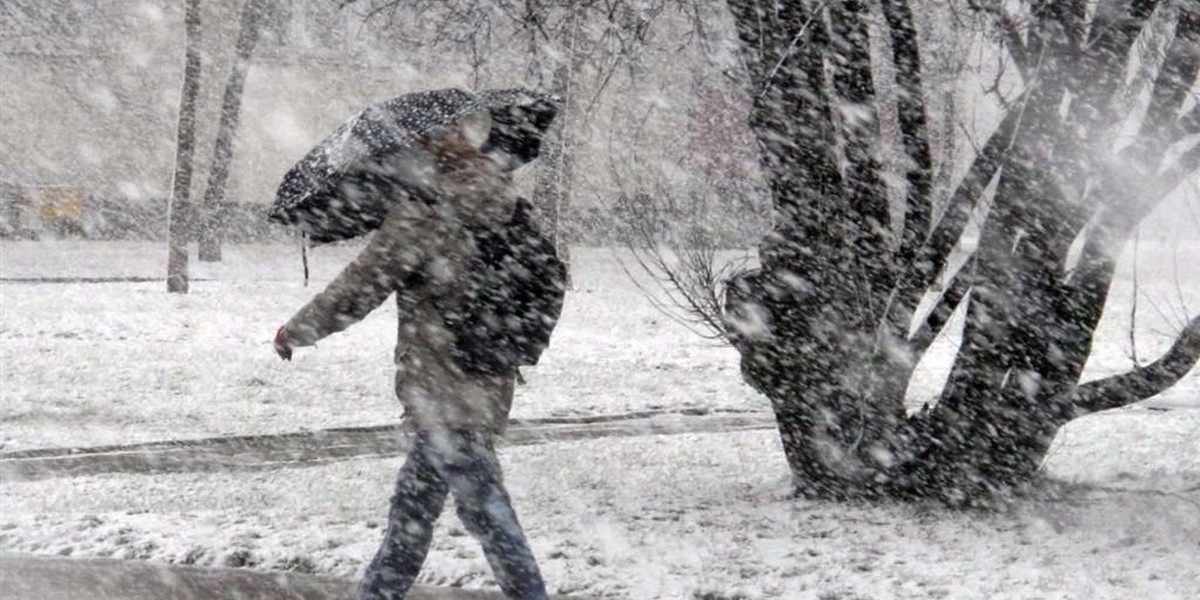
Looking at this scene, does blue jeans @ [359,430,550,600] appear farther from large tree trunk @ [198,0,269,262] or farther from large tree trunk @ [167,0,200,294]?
large tree trunk @ [198,0,269,262]

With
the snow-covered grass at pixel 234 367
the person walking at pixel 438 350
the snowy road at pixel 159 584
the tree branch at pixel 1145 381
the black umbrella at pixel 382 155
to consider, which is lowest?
the snow-covered grass at pixel 234 367

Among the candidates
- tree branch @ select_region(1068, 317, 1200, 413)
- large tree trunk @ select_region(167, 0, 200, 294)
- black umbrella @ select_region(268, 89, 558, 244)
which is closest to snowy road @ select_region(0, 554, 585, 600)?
black umbrella @ select_region(268, 89, 558, 244)

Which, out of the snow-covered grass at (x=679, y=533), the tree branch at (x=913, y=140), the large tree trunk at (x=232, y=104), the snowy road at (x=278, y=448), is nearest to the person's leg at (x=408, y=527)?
the snow-covered grass at (x=679, y=533)

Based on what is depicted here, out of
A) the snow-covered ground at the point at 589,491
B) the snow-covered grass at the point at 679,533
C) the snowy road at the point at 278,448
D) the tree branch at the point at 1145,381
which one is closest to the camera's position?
the snow-covered grass at the point at 679,533

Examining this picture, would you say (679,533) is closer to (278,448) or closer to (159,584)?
(159,584)

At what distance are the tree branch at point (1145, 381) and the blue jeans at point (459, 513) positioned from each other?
155 inches

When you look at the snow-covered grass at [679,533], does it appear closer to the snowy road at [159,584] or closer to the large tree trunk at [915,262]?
the snowy road at [159,584]

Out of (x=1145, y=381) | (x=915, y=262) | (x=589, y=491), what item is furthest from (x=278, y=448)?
(x=1145, y=381)

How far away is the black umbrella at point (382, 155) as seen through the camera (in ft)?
15.2

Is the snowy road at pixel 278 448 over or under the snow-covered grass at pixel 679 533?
under

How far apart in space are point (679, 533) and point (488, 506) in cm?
276

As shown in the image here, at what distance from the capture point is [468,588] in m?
6.29

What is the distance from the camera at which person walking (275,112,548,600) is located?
4562 mm

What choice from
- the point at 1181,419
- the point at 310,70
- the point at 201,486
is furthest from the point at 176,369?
the point at 310,70
